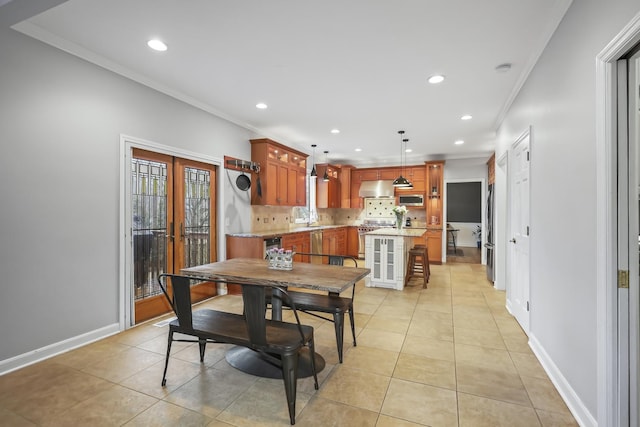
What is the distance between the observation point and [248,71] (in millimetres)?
3189

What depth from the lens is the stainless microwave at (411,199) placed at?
25.7ft

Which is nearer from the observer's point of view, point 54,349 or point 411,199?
point 54,349

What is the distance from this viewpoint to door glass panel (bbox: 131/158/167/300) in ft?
11.0

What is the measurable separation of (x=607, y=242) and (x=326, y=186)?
21.7 ft

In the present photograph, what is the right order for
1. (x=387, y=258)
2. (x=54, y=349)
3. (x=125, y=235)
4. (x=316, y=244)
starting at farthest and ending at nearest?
1. (x=316, y=244)
2. (x=387, y=258)
3. (x=125, y=235)
4. (x=54, y=349)

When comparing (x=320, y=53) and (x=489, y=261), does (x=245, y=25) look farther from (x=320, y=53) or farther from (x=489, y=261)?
(x=489, y=261)

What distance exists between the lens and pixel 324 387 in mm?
2168

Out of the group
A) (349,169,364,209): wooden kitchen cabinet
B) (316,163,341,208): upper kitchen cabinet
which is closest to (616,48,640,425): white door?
(316,163,341,208): upper kitchen cabinet

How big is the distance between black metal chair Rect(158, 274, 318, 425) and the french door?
4.93ft

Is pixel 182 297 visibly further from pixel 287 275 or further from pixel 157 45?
pixel 157 45

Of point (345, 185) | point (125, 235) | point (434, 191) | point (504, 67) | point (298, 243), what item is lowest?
point (298, 243)

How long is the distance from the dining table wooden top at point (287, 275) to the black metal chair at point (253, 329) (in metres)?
0.24

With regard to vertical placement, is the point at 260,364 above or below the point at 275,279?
below

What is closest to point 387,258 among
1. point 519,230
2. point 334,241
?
point 519,230
